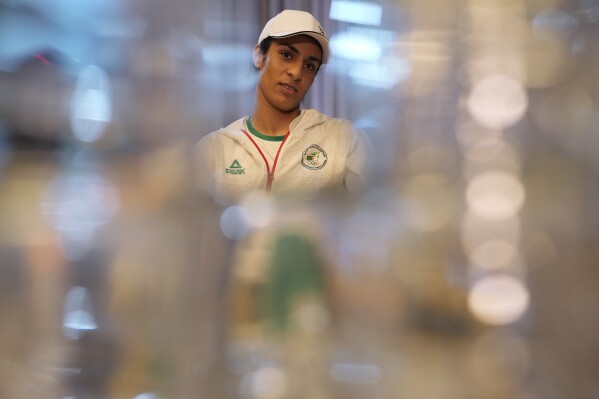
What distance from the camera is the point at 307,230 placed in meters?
0.23

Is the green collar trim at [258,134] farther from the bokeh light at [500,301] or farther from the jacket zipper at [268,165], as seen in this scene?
the bokeh light at [500,301]

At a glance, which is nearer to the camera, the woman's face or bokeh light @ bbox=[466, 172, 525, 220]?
bokeh light @ bbox=[466, 172, 525, 220]

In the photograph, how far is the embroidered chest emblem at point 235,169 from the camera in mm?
318

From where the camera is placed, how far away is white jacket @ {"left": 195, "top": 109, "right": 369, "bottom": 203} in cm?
25

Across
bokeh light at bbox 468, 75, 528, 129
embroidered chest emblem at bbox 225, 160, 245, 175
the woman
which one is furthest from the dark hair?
bokeh light at bbox 468, 75, 528, 129

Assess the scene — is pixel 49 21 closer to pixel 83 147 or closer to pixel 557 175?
pixel 83 147

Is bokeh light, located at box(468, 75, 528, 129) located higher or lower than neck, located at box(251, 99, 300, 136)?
lower

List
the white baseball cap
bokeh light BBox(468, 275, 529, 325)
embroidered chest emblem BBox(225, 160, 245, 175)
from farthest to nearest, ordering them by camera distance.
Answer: the white baseball cap → embroidered chest emblem BBox(225, 160, 245, 175) → bokeh light BBox(468, 275, 529, 325)

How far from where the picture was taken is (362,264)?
0.71 feet

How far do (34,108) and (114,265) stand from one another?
74 millimetres

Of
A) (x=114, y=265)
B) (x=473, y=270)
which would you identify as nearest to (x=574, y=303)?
(x=473, y=270)

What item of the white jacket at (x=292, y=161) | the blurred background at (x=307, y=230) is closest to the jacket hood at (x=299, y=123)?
the white jacket at (x=292, y=161)

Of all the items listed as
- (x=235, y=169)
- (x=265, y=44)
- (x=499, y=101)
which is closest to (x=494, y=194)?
(x=499, y=101)

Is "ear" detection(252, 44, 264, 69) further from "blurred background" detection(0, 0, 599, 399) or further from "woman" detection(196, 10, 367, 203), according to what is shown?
"blurred background" detection(0, 0, 599, 399)
